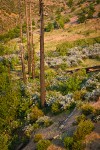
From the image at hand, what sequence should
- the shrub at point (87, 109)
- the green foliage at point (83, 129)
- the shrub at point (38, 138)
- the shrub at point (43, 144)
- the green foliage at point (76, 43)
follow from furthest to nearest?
the green foliage at point (76, 43) → the shrub at point (87, 109) → the shrub at point (38, 138) → the shrub at point (43, 144) → the green foliage at point (83, 129)

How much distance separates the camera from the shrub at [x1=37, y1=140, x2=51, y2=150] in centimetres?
1728

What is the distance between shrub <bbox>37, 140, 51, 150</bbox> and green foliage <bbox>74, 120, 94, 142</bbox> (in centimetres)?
189

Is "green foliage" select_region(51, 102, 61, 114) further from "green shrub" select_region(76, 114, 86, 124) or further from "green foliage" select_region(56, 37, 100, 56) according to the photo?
"green foliage" select_region(56, 37, 100, 56)

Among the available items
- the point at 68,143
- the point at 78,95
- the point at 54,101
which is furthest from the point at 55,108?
the point at 68,143

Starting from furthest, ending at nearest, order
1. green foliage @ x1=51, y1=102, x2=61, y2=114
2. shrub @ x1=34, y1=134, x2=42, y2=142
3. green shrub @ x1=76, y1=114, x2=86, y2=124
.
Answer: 1. green foliage @ x1=51, y1=102, x2=61, y2=114
2. shrub @ x1=34, y1=134, x2=42, y2=142
3. green shrub @ x1=76, y1=114, x2=86, y2=124

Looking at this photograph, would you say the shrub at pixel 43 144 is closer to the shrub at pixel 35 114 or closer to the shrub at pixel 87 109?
the shrub at pixel 87 109

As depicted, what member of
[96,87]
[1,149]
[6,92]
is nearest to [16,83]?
[6,92]

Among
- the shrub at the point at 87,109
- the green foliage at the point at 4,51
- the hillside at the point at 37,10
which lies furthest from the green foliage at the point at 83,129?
the hillside at the point at 37,10

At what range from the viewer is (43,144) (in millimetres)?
17375

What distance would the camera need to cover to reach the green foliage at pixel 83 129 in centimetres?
1653

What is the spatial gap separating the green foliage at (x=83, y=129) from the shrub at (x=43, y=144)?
1885 millimetres

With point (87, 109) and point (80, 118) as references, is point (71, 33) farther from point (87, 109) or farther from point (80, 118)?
point (80, 118)

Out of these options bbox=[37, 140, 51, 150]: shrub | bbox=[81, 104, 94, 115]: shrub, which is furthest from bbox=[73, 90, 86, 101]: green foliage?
bbox=[37, 140, 51, 150]: shrub

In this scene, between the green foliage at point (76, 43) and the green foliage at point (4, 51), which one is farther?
the green foliage at point (4, 51)
